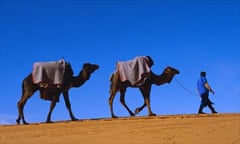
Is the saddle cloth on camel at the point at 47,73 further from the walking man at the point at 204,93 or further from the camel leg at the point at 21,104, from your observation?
the walking man at the point at 204,93

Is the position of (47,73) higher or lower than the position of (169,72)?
lower

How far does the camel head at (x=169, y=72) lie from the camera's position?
69.8 ft

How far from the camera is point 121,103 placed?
21.3 m

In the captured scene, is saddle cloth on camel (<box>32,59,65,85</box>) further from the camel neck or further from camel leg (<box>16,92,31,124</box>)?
the camel neck

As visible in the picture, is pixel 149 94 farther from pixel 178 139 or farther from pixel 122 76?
pixel 178 139

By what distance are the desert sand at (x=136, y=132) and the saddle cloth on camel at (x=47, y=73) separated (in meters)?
2.25

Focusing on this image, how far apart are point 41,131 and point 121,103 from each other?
572 cm

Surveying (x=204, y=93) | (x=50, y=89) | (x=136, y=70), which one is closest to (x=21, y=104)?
(x=50, y=89)

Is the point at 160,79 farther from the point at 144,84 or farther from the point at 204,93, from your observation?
the point at 204,93

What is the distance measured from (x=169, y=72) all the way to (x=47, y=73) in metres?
4.83

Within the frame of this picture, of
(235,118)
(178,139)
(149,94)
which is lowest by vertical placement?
(178,139)

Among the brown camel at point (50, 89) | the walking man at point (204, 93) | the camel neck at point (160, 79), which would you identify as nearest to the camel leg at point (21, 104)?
the brown camel at point (50, 89)

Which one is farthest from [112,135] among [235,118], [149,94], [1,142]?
[149,94]

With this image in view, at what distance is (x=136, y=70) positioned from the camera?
20.3m
